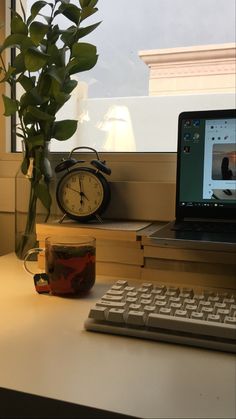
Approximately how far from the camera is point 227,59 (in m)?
1.19

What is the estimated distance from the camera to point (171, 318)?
595 millimetres

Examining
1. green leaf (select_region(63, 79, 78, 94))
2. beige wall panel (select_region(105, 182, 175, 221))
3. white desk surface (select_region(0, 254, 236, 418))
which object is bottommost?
white desk surface (select_region(0, 254, 236, 418))

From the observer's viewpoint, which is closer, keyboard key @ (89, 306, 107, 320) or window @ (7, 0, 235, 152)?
keyboard key @ (89, 306, 107, 320)

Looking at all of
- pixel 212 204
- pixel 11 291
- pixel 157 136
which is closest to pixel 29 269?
pixel 11 291

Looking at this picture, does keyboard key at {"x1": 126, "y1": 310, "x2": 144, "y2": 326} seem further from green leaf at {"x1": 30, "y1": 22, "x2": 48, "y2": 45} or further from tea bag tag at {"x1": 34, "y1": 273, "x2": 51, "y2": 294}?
green leaf at {"x1": 30, "y1": 22, "x2": 48, "y2": 45}

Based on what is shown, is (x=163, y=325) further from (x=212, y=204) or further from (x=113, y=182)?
(x=113, y=182)

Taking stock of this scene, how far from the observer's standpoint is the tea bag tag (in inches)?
31.8

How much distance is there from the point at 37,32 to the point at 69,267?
0.57 meters

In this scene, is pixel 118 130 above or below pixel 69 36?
below

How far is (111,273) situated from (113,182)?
29cm

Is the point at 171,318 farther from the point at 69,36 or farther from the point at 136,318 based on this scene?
the point at 69,36

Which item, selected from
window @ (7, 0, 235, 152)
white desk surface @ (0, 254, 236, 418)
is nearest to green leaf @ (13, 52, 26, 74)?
window @ (7, 0, 235, 152)

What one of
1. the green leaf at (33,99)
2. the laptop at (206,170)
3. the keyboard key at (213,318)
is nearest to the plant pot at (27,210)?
the green leaf at (33,99)

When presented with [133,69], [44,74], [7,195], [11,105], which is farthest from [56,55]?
[7,195]
